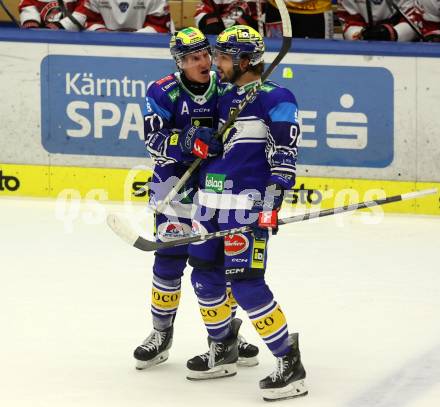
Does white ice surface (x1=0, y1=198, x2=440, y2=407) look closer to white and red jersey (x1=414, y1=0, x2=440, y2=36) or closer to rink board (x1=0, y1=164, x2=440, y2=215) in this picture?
rink board (x1=0, y1=164, x2=440, y2=215)

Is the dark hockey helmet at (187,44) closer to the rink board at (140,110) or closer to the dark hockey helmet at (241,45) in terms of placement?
the dark hockey helmet at (241,45)

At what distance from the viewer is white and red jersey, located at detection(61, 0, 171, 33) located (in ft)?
31.0

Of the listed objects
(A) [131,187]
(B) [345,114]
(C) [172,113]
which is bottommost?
(A) [131,187]

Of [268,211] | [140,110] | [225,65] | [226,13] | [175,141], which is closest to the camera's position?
[268,211]

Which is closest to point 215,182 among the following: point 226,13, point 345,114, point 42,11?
point 345,114

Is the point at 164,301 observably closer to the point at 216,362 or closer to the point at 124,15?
the point at 216,362

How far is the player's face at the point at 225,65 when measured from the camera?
523 cm

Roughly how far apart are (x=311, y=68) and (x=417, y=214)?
116 centimetres

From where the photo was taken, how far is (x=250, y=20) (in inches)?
369

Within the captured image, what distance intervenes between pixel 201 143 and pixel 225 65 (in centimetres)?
31

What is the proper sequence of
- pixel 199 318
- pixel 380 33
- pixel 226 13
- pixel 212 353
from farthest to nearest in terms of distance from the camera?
pixel 226 13 < pixel 380 33 < pixel 199 318 < pixel 212 353

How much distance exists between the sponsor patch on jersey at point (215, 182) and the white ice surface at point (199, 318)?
777 mm

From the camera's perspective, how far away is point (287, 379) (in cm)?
519

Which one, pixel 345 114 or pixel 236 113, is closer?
pixel 236 113
